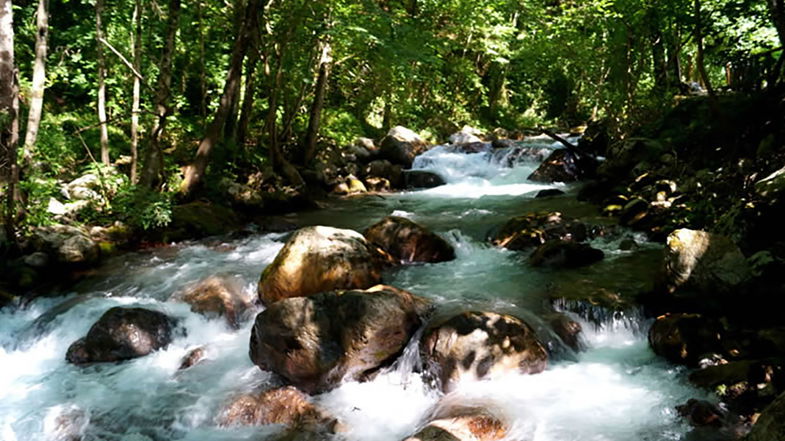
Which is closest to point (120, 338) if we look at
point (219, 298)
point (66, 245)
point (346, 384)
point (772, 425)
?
point (219, 298)

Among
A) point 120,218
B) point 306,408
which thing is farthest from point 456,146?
point 306,408

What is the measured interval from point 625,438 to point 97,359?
5580mm

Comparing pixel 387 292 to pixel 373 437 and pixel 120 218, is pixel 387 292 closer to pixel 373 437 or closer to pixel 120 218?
pixel 373 437

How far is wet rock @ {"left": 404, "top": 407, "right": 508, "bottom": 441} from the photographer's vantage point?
3989 millimetres

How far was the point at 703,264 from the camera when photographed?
5.22 metres

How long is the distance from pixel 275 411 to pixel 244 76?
12873mm

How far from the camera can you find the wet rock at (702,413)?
3842 mm

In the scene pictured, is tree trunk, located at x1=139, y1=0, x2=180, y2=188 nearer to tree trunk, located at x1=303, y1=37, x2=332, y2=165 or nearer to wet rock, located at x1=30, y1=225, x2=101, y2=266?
wet rock, located at x1=30, y1=225, x2=101, y2=266

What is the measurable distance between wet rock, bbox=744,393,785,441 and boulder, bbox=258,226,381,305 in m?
4.58

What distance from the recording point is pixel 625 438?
12.9ft

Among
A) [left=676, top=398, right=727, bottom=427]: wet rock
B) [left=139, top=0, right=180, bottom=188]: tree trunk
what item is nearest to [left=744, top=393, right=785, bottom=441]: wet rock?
[left=676, top=398, right=727, bottom=427]: wet rock

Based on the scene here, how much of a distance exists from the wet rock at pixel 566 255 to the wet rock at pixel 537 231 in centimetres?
82

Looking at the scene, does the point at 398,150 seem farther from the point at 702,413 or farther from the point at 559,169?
the point at 702,413

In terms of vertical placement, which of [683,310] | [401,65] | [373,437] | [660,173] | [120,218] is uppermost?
[401,65]
